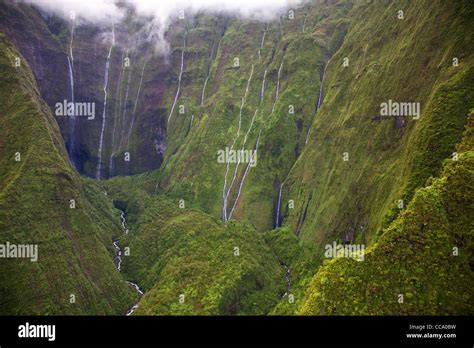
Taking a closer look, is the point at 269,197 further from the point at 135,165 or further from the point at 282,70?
the point at 135,165

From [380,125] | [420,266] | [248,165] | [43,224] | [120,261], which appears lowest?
[120,261]

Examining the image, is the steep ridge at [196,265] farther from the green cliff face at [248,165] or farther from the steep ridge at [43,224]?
the steep ridge at [43,224]

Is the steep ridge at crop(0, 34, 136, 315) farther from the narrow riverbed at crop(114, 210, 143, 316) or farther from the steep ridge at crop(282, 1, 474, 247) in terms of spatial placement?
the steep ridge at crop(282, 1, 474, 247)

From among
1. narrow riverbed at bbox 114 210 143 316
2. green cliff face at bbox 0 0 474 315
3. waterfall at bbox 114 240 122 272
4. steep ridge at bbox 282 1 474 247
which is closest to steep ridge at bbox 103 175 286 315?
green cliff face at bbox 0 0 474 315

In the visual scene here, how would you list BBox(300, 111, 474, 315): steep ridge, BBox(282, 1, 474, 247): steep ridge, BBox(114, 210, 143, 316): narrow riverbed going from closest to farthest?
1. BBox(300, 111, 474, 315): steep ridge
2. BBox(282, 1, 474, 247): steep ridge
3. BBox(114, 210, 143, 316): narrow riverbed

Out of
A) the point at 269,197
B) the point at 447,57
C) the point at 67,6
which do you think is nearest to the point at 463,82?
the point at 447,57

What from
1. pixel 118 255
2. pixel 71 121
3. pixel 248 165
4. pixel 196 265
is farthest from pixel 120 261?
pixel 71 121

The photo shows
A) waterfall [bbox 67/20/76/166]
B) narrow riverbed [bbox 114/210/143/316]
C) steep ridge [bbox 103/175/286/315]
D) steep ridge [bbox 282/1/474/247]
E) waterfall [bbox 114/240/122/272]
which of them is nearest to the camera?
steep ridge [bbox 282/1/474/247]

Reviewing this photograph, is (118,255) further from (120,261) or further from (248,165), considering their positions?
(248,165)
